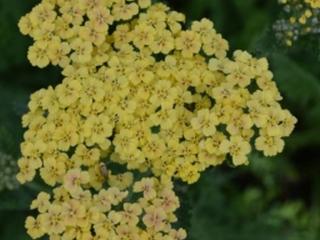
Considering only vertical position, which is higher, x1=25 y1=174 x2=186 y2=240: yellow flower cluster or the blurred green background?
the blurred green background

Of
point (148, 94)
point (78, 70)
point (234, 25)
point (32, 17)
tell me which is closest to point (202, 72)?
point (148, 94)

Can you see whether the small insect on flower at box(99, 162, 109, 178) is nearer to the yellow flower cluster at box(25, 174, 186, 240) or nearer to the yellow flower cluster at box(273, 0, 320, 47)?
the yellow flower cluster at box(25, 174, 186, 240)

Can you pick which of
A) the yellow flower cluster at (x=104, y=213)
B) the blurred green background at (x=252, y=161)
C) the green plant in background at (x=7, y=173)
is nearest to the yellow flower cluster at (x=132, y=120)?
the yellow flower cluster at (x=104, y=213)

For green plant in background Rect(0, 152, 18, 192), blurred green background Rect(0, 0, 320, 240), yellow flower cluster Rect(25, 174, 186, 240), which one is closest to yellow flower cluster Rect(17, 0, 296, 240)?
yellow flower cluster Rect(25, 174, 186, 240)

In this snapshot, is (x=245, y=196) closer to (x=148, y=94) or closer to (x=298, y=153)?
(x=298, y=153)

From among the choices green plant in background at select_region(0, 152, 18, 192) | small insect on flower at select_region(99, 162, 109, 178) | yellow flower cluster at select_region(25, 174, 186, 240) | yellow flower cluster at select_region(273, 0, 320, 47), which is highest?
yellow flower cluster at select_region(273, 0, 320, 47)

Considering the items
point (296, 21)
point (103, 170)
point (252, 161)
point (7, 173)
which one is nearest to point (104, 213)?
point (103, 170)

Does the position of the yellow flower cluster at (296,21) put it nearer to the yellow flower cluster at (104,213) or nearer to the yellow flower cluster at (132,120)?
the yellow flower cluster at (132,120)
